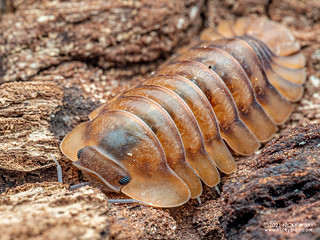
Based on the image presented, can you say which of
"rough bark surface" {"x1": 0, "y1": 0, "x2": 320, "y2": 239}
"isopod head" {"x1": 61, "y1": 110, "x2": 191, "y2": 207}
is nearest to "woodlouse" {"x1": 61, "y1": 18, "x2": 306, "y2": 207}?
"isopod head" {"x1": 61, "y1": 110, "x2": 191, "y2": 207}

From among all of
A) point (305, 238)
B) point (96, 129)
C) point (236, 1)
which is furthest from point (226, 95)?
point (236, 1)

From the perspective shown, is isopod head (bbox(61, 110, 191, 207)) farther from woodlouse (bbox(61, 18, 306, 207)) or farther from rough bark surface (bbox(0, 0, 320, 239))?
rough bark surface (bbox(0, 0, 320, 239))

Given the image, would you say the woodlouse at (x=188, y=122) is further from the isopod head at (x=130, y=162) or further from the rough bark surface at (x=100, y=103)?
the rough bark surface at (x=100, y=103)

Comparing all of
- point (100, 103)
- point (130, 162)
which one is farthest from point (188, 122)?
point (100, 103)

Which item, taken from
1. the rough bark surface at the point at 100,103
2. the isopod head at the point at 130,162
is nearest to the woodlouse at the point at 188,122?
the isopod head at the point at 130,162

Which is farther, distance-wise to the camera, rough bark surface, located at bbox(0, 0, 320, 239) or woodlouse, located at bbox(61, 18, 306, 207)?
woodlouse, located at bbox(61, 18, 306, 207)

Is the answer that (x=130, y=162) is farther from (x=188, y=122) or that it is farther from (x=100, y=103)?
(x=100, y=103)

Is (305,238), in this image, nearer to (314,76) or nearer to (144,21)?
(314,76)
